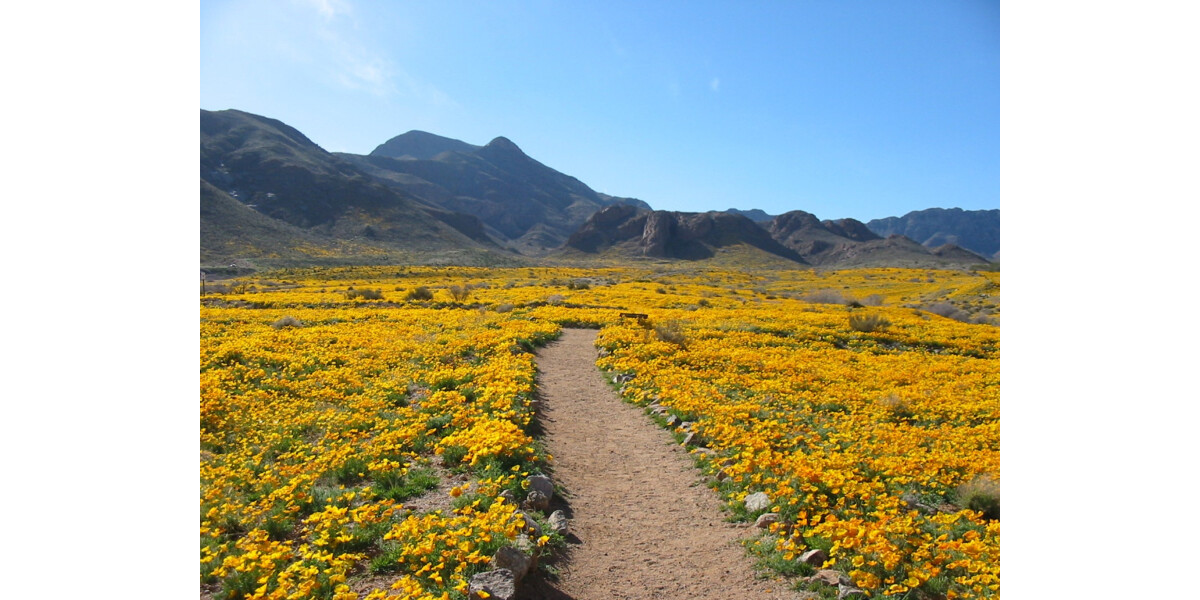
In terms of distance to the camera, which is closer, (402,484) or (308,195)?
(402,484)

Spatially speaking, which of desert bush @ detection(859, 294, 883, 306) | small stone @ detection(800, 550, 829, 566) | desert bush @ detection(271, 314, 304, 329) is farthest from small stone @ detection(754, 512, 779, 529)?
desert bush @ detection(859, 294, 883, 306)

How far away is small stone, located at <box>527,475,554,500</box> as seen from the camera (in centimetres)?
770

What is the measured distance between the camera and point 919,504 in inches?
295

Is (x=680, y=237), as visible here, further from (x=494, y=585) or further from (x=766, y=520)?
(x=494, y=585)

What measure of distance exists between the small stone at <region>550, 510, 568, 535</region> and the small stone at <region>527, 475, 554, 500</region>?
0.34 m

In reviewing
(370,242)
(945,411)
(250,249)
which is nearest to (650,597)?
(945,411)

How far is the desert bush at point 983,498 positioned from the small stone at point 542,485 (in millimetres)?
5250

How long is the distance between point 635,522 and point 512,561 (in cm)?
235

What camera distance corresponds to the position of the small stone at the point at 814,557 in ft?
19.9

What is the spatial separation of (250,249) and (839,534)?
343ft

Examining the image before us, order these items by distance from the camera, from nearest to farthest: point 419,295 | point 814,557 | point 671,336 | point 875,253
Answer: point 814,557, point 671,336, point 419,295, point 875,253

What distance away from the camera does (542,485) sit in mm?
7781

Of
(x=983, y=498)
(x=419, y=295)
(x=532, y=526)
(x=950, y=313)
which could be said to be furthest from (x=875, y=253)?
(x=532, y=526)
